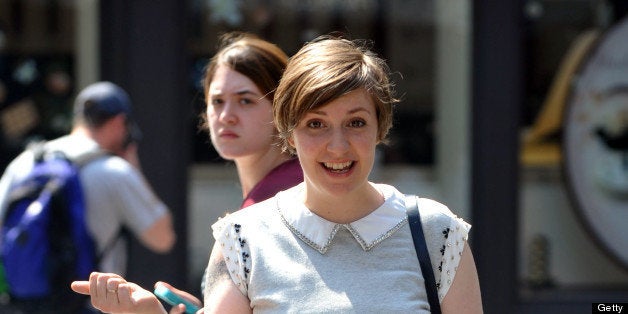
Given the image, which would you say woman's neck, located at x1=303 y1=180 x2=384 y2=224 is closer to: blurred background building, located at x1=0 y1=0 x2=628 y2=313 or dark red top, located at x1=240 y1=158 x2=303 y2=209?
dark red top, located at x1=240 y1=158 x2=303 y2=209

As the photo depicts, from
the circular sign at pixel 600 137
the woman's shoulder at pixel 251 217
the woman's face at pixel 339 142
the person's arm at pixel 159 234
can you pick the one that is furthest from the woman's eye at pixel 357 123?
the circular sign at pixel 600 137

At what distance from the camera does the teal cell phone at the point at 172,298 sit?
8.38 feet

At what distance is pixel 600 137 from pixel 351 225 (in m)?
5.17

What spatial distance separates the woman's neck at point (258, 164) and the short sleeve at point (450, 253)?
748mm

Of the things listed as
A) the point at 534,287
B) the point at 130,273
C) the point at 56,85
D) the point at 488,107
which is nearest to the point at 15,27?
the point at 56,85

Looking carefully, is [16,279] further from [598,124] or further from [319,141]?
[598,124]

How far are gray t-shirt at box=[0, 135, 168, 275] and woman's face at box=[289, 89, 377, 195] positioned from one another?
2814mm

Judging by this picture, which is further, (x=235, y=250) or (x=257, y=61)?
(x=257, y=61)

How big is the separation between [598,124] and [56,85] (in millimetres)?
3589

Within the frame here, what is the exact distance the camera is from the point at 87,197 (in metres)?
4.98

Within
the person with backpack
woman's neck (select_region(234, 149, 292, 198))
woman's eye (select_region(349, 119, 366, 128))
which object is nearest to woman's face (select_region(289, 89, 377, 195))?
woman's eye (select_region(349, 119, 366, 128))

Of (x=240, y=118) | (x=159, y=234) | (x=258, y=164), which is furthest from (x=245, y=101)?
(x=159, y=234)

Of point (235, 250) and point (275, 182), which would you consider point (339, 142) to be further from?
point (275, 182)

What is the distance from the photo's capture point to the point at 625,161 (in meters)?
7.19
